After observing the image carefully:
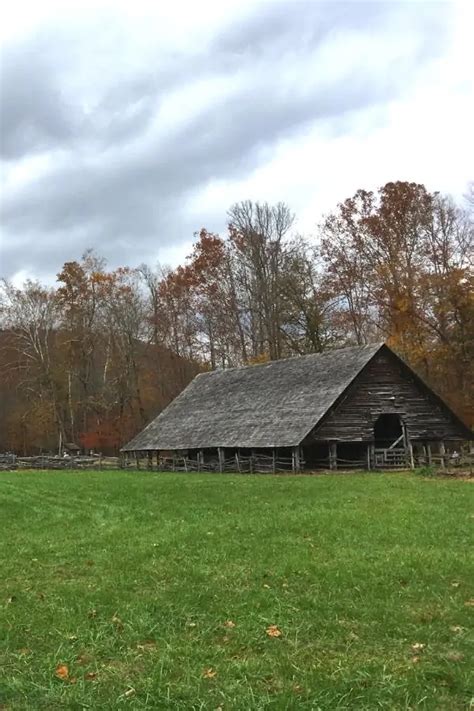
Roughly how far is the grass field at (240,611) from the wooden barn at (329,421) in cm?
1643

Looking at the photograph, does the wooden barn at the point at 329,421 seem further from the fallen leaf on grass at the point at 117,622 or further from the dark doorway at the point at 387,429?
the fallen leaf on grass at the point at 117,622

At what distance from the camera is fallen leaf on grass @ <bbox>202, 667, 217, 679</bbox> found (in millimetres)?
5383

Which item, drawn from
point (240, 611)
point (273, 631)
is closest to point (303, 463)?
point (240, 611)

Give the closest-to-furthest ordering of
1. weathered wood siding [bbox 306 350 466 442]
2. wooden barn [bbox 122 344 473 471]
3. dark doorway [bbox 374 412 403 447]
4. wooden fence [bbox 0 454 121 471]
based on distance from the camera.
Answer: wooden barn [bbox 122 344 473 471]
weathered wood siding [bbox 306 350 466 442]
dark doorway [bbox 374 412 403 447]
wooden fence [bbox 0 454 121 471]

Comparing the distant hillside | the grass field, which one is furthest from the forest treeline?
the grass field

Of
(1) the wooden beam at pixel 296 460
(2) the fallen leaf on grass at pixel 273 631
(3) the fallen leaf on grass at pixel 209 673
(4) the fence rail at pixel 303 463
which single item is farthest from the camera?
(1) the wooden beam at pixel 296 460

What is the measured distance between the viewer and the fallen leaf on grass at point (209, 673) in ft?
17.7

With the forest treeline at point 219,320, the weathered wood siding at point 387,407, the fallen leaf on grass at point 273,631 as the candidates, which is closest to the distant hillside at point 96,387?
the forest treeline at point 219,320

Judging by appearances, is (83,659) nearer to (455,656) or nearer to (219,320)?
(455,656)

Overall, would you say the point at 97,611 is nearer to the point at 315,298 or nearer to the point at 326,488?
the point at 326,488

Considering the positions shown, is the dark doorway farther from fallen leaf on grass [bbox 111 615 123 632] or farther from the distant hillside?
fallen leaf on grass [bbox 111 615 123 632]

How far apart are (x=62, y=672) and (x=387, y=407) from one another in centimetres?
2763

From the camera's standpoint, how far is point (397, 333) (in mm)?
41719

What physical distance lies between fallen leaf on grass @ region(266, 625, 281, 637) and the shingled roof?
22.4 m
